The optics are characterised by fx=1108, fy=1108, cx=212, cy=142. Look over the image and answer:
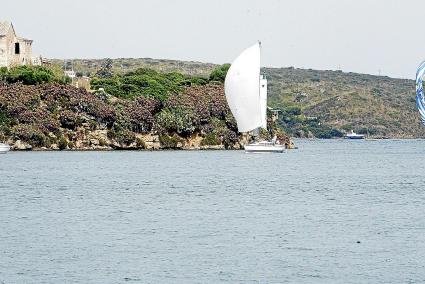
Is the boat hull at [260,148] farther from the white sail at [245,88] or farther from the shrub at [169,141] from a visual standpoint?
the shrub at [169,141]

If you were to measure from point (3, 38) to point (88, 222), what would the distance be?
79379mm

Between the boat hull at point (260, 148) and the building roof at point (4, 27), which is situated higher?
the building roof at point (4, 27)

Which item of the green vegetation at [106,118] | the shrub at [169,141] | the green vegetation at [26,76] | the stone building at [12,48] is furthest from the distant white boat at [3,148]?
the stone building at [12,48]

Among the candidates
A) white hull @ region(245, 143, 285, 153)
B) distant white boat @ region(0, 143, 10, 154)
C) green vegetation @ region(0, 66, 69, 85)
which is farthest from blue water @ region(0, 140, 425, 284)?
green vegetation @ region(0, 66, 69, 85)

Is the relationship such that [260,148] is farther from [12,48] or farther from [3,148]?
[12,48]

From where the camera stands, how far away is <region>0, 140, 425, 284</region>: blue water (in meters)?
28.0

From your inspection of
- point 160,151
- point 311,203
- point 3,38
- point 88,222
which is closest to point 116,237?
point 88,222

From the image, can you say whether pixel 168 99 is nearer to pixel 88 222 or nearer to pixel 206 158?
pixel 206 158

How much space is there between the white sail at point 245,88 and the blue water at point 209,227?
2973 centimetres

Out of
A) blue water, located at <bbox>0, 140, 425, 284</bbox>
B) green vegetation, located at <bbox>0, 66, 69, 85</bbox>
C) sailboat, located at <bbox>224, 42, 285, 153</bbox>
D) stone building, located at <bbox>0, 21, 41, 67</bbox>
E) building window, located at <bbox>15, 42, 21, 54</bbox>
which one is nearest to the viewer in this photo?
blue water, located at <bbox>0, 140, 425, 284</bbox>

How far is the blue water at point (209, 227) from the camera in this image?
28.0 meters

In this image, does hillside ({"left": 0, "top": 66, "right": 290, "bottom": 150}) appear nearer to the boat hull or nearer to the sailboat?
the sailboat

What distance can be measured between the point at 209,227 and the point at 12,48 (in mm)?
84438

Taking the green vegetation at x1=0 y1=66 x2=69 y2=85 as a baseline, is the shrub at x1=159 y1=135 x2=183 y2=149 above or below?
below
